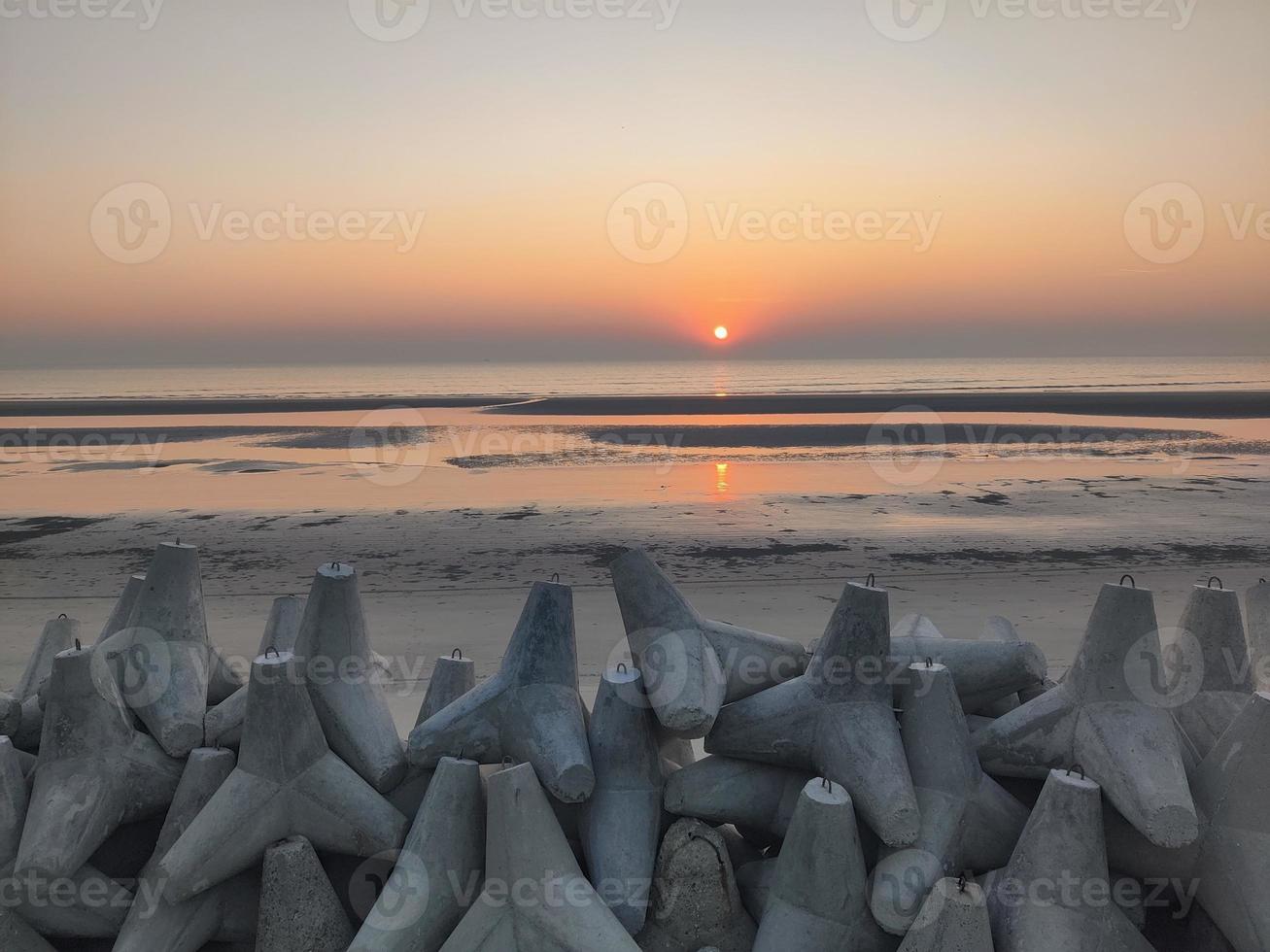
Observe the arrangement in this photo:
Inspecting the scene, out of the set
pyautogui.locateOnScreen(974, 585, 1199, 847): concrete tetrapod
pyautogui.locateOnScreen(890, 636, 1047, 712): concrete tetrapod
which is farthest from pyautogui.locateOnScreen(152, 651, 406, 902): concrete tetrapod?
pyautogui.locateOnScreen(974, 585, 1199, 847): concrete tetrapod

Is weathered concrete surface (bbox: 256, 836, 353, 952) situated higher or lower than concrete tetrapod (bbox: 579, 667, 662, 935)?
lower

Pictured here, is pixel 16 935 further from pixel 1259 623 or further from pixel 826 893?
pixel 1259 623

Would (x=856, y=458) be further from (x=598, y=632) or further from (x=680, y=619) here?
(x=680, y=619)

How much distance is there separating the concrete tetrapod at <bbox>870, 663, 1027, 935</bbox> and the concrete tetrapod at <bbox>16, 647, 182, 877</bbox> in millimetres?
2573

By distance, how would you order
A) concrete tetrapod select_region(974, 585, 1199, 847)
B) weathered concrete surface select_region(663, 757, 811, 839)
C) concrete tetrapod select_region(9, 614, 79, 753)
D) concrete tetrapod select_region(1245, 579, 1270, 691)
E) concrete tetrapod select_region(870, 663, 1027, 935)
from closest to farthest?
1. concrete tetrapod select_region(870, 663, 1027, 935)
2. concrete tetrapod select_region(974, 585, 1199, 847)
3. weathered concrete surface select_region(663, 757, 811, 839)
4. concrete tetrapod select_region(9, 614, 79, 753)
5. concrete tetrapod select_region(1245, 579, 1270, 691)

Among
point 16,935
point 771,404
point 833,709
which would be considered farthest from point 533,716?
point 771,404

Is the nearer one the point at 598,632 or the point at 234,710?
the point at 234,710

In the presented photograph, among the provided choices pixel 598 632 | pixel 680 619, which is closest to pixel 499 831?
pixel 680 619

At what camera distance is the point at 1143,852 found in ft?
9.95

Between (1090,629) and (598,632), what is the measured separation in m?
5.74

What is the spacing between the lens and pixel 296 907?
316 centimetres

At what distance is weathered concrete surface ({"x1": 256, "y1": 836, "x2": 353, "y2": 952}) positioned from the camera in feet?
10.3

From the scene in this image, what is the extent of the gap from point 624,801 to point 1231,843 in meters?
1.91

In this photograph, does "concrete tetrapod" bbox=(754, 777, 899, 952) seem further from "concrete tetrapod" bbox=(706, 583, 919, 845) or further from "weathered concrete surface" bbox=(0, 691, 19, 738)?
"weathered concrete surface" bbox=(0, 691, 19, 738)
